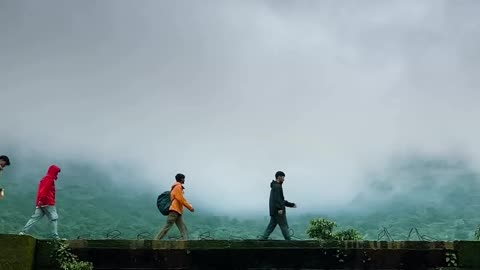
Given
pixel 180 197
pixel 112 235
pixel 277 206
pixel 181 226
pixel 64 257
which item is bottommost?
pixel 64 257

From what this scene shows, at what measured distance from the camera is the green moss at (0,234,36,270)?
12.8 m

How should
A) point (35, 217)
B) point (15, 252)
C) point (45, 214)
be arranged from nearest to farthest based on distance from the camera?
point (15, 252) < point (35, 217) < point (45, 214)

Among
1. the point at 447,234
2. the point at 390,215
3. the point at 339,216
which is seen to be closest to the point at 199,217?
the point at 339,216

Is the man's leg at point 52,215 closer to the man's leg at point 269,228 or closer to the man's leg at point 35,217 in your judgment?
the man's leg at point 35,217

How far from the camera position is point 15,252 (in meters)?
12.9

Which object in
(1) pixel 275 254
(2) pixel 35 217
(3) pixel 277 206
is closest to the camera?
(1) pixel 275 254

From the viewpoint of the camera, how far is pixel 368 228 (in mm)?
165125

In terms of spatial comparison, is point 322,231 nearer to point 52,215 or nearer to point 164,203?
point 164,203

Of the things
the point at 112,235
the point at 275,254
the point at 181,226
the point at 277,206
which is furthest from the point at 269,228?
the point at 112,235

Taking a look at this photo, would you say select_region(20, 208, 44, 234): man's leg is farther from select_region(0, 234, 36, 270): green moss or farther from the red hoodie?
select_region(0, 234, 36, 270): green moss

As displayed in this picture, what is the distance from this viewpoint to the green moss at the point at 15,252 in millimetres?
12820

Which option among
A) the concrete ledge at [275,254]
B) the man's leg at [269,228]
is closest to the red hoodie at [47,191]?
the concrete ledge at [275,254]

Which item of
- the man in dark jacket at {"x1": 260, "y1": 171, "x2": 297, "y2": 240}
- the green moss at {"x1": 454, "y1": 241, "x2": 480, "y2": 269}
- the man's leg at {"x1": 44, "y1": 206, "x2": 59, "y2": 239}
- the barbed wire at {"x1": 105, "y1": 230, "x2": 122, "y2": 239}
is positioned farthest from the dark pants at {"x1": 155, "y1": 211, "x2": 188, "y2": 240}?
the green moss at {"x1": 454, "y1": 241, "x2": 480, "y2": 269}

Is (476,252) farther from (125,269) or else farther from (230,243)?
(125,269)
